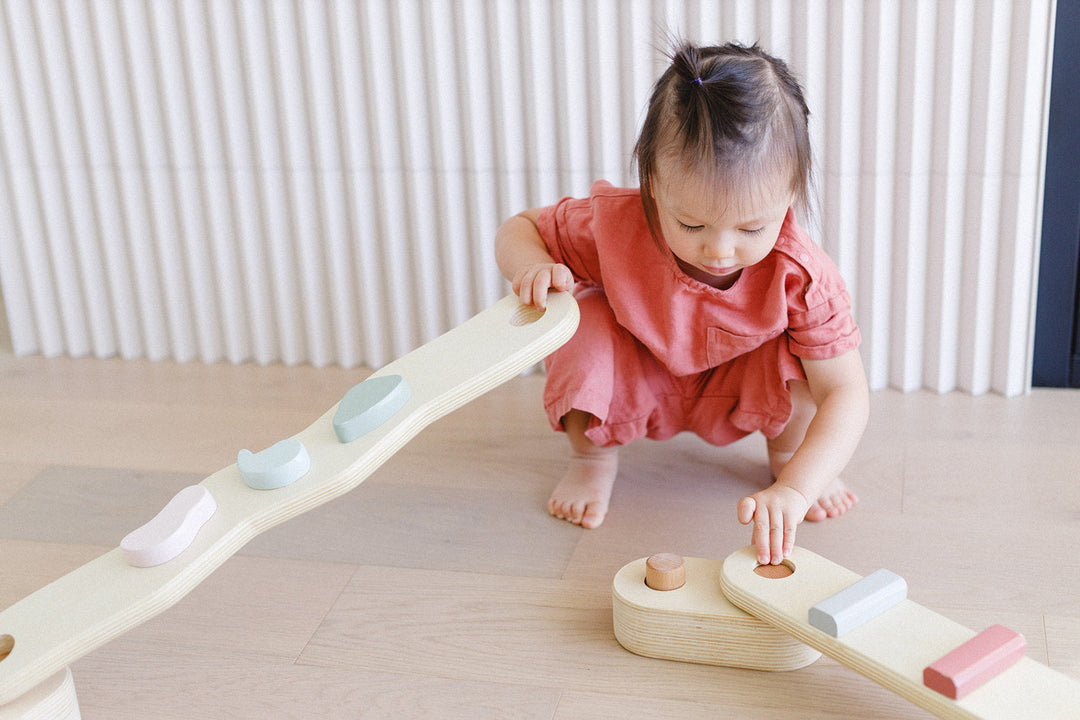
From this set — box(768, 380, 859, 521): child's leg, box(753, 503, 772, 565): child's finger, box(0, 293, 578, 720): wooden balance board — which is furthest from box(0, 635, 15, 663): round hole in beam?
box(768, 380, 859, 521): child's leg

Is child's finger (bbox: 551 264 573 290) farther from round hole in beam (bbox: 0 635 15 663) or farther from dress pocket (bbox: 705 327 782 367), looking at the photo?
round hole in beam (bbox: 0 635 15 663)

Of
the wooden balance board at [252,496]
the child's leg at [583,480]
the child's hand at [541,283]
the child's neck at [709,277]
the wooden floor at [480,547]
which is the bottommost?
the wooden floor at [480,547]

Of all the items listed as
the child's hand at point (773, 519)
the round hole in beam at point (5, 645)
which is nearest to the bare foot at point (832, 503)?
the child's hand at point (773, 519)

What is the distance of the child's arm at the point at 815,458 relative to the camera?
806 mm

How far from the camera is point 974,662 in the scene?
67cm

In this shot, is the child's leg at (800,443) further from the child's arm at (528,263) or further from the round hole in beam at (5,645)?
the round hole in beam at (5,645)

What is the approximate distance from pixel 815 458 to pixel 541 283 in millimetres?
254

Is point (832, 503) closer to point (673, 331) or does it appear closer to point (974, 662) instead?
point (673, 331)

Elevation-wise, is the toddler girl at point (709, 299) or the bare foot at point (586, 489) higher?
the toddler girl at point (709, 299)

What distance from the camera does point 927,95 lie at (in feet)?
3.61

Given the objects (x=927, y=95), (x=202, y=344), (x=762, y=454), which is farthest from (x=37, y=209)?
(x=927, y=95)

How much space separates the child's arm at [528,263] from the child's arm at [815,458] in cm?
23

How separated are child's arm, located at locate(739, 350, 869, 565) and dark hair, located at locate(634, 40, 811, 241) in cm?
18

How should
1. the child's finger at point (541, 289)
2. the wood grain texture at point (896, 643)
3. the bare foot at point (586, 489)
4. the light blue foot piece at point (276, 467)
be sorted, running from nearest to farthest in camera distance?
the wood grain texture at point (896, 643) → the light blue foot piece at point (276, 467) → the child's finger at point (541, 289) → the bare foot at point (586, 489)
